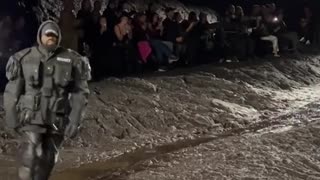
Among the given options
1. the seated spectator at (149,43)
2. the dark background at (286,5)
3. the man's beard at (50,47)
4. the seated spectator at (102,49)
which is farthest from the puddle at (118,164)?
the dark background at (286,5)

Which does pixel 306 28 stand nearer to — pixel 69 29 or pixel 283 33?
pixel 283 33

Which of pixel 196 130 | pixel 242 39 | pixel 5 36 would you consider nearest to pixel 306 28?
pixel 242 39

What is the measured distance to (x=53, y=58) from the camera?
568 centimetres

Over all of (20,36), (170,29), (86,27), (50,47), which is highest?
(50,47)

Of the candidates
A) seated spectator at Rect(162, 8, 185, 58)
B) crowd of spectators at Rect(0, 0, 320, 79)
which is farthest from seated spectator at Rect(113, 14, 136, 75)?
seated spectator at Rect(162, 8, 185, 58)

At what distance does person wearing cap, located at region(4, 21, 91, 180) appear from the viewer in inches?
223

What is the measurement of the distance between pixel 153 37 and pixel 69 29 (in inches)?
122

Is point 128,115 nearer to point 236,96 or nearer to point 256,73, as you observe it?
point 236,96

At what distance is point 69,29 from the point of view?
413 inches

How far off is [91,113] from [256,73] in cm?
620

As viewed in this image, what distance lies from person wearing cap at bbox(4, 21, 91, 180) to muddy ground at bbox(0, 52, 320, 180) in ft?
5.33

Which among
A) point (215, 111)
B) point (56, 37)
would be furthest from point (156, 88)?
point (56, 37)

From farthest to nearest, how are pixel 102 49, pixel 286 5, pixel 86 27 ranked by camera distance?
pixel 286 5, pixel 102 49, pixel 86 27

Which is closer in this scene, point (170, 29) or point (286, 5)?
point (170, 29)
